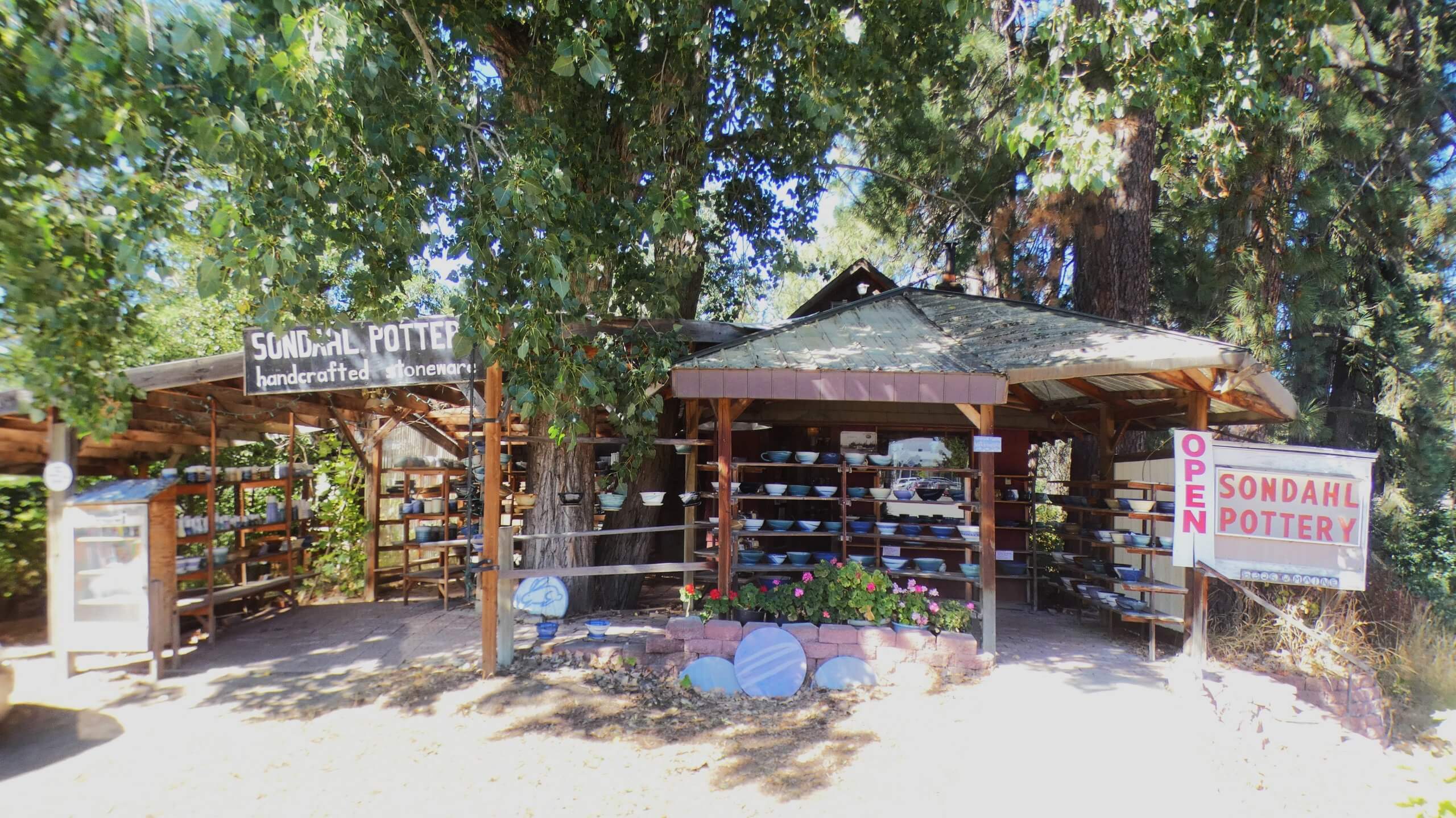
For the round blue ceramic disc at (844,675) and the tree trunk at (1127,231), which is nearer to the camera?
the round blue ceramic disc at (844,675)

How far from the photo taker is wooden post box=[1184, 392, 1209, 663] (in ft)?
22.0

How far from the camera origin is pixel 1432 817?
2.60 m

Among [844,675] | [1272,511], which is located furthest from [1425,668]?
[844,675]

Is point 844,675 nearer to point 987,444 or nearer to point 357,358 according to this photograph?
point 987,444

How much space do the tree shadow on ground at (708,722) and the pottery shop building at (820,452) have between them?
599mm

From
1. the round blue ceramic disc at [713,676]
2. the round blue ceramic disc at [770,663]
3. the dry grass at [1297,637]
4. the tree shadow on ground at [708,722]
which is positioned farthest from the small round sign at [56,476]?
the dry grass at [1297,637]

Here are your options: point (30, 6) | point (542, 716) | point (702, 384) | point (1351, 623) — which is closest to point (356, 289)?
point (30, 6)

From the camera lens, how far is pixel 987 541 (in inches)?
276

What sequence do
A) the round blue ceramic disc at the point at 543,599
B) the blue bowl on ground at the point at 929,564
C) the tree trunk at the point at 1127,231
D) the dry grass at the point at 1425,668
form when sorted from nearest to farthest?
the dry grass at the point at 1425,668 < the round blue ceramic disc at the point at 543,599 < the blue bowl on ground at the point at 929,564 < the tree trunk at the point at 1127,231

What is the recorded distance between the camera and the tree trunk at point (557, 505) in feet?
27.3

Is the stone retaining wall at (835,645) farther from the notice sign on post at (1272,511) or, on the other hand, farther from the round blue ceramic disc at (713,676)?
the notice sign on post at (1272,511)

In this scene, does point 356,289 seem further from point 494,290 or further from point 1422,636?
point 1422,636

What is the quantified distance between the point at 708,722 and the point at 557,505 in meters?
3.17

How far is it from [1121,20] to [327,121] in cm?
548
